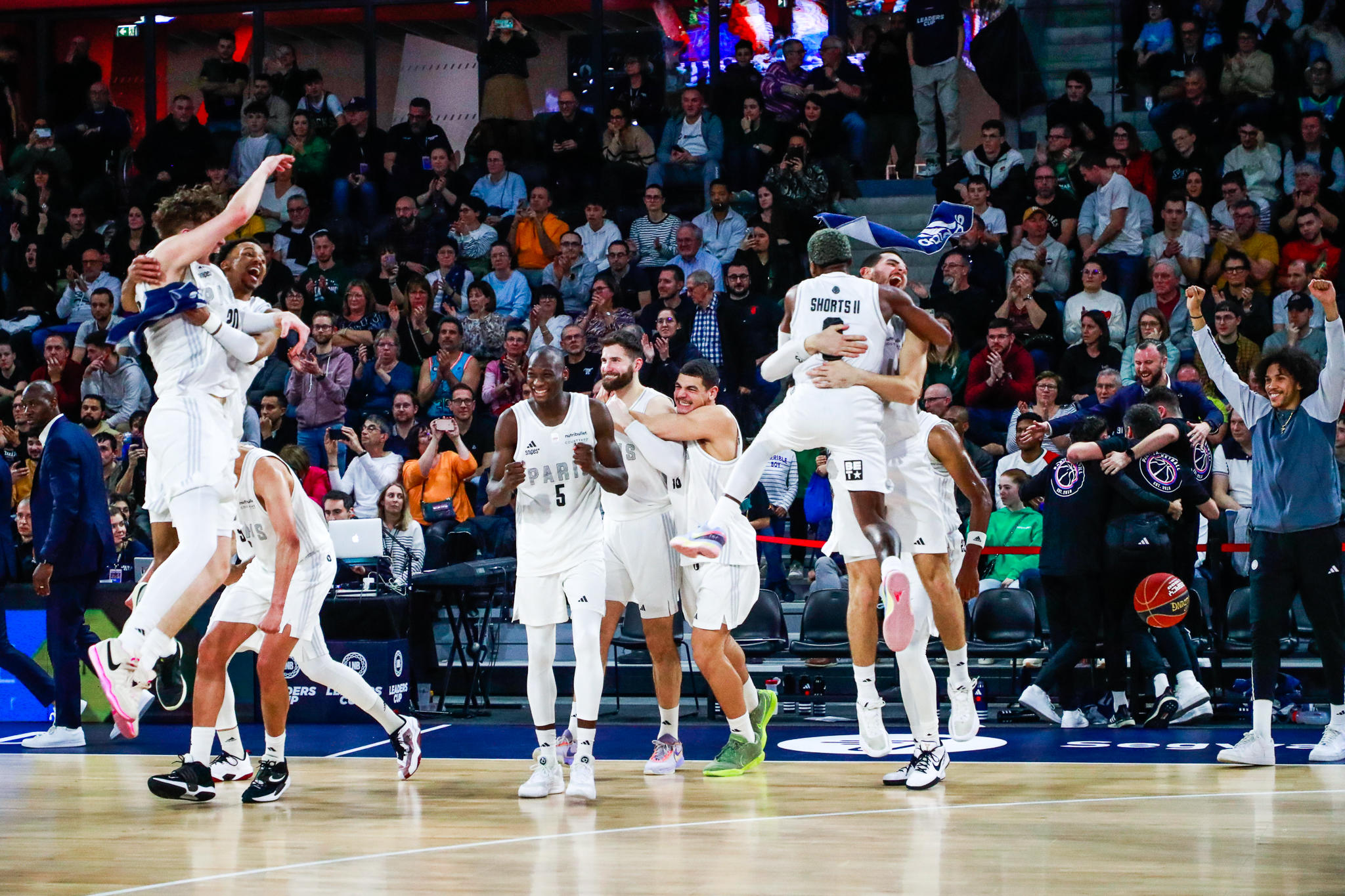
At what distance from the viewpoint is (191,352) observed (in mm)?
7172

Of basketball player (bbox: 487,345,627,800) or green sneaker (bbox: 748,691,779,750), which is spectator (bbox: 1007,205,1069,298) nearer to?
green sneaker (bbox: 748,691,779,750)

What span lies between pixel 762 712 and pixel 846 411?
6.83 feet

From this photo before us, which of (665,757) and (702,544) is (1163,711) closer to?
(665,757)

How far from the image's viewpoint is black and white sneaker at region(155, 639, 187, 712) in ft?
25.2

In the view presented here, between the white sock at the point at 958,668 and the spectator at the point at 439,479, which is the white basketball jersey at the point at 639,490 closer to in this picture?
the white sock at the point at 958,668

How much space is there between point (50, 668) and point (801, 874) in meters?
7.47

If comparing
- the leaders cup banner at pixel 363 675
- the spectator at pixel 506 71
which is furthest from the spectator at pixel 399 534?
the spectator at pixel 506 71

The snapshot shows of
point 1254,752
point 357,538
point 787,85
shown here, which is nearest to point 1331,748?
point 1254,752

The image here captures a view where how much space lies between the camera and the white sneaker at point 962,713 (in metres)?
8.05

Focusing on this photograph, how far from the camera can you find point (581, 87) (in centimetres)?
1759

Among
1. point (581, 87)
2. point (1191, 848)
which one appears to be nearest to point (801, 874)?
point (1191, 848)

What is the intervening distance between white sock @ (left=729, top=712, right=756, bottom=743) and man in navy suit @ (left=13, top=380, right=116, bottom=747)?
14.3 feet

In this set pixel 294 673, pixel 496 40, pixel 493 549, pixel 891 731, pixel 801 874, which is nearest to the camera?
pixel 801 874

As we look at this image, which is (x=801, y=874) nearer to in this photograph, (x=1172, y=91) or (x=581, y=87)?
(x=1172, y=91)
